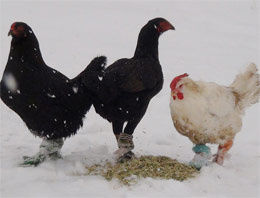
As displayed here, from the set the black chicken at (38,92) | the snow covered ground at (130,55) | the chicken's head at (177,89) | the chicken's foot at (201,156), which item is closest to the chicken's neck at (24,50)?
the black chicken at (38,92)

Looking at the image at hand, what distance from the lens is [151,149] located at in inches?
188

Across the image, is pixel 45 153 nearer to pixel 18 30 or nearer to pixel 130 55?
pixel 18 30

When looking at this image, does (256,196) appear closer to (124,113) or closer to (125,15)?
(124,113)

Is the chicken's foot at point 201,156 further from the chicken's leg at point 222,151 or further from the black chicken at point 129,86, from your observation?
the black chicken at point 129,86

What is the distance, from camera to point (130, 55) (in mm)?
7789

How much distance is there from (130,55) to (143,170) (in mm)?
4233

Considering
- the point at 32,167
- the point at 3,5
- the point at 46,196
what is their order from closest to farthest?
the point at 46,196
the point at 32,167
the point at 3,5

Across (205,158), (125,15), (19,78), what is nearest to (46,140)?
(19,78)

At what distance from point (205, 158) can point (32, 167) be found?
177 cm

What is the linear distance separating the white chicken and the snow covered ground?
307mm

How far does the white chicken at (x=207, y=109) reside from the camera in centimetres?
385

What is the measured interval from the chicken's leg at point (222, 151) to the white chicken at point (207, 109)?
0.01 meters

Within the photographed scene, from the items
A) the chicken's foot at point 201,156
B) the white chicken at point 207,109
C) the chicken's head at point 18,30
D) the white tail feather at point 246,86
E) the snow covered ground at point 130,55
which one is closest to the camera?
the snow covered ground at point 130,55

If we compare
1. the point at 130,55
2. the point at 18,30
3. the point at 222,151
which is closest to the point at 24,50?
the point at 18,30
